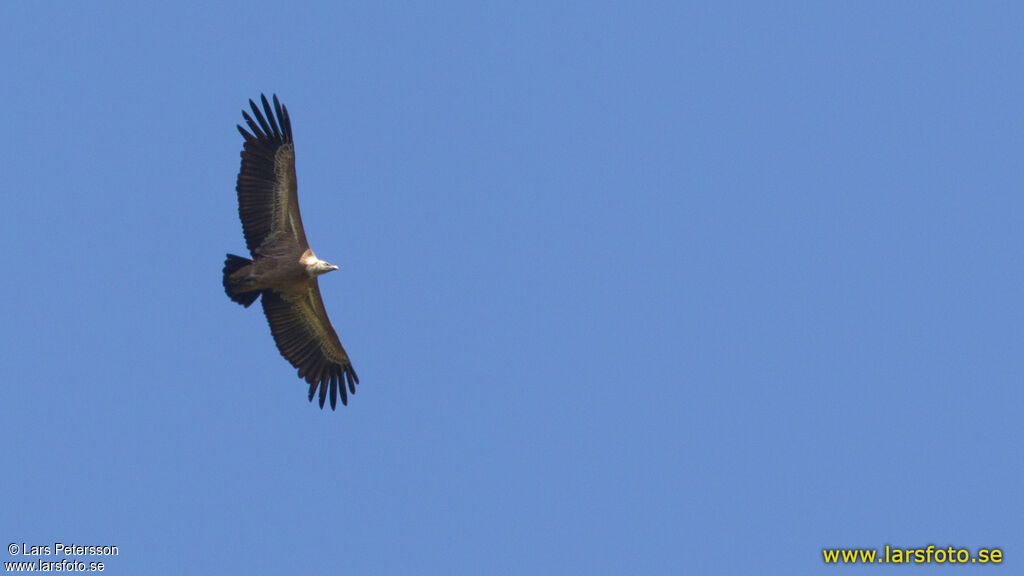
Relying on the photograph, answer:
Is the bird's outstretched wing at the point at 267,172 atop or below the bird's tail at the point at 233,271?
atop

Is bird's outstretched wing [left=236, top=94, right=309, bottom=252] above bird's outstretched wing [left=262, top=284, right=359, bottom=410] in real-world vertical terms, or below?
above

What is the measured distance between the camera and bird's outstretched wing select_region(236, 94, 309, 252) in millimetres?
21297

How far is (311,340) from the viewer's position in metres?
23.0

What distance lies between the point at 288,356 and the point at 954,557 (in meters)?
11.7

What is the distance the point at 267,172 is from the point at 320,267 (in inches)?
71.4

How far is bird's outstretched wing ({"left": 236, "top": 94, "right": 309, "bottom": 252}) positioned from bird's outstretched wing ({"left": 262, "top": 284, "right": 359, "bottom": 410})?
1451 mm

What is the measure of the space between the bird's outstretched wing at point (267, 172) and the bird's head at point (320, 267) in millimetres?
696

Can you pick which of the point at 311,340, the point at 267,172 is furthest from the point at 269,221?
the point at 311,340

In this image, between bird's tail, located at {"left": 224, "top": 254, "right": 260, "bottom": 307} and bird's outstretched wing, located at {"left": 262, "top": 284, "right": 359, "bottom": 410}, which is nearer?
bird's tail, located at {"left": 224, "top": 254, "right": 260, "bottom": 307}

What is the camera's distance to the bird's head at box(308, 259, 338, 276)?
71.1 ft

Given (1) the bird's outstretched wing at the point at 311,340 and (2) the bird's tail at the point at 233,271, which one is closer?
(2) the bird's tail at the point at 233,271

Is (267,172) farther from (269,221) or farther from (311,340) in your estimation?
(311,340)

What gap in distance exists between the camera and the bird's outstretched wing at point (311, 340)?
73.7ft

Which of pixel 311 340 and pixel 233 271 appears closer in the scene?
pixel 233 271
